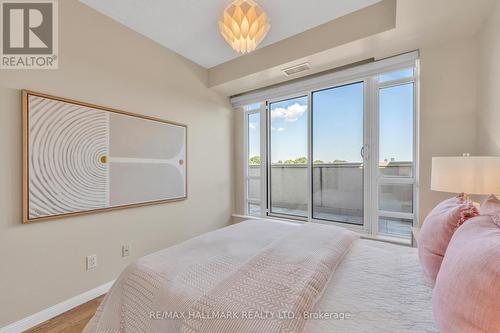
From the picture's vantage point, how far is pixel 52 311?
5.81 ft

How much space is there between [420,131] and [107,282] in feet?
11.0

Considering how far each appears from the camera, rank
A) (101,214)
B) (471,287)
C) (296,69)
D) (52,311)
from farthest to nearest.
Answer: (296,69)
(101,214)
(52,311)
(471,287)

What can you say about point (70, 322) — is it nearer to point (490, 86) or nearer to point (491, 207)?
point (491, 207)

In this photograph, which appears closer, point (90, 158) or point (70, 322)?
point (70, 322)

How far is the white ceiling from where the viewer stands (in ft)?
6.39

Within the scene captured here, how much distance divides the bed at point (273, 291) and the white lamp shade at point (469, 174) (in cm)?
54

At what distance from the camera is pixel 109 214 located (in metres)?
2.13

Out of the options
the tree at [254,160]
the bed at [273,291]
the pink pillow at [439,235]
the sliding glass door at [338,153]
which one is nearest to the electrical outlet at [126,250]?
the bed at [273,291]

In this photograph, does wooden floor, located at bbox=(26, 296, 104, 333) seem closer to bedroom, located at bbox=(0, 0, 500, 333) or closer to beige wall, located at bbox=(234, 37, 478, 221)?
bedroom, located at bbox=(0, 0, 500, 333)

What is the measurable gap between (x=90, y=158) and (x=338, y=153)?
2.68 meters

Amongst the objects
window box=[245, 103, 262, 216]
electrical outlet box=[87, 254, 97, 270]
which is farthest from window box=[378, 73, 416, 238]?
electrical outlet box=[87, 254, 97, 270]

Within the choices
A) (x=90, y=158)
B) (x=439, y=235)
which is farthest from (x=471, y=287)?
(x=90, y=158)

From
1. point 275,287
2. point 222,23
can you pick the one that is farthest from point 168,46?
point 275,287

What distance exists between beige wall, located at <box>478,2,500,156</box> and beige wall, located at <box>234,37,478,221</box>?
0.25 ft
